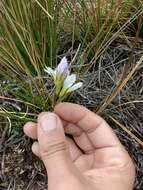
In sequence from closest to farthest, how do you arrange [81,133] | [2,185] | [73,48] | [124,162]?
1. [124,162]
2. [81,133]
3. [2,185]
4. [73,48]

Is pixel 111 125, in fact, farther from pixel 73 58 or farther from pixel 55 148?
pixel 55 148

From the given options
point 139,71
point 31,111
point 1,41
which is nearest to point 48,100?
point 31,111

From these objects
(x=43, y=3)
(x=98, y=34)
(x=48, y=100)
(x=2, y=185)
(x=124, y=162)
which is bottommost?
(x=2, y=185)

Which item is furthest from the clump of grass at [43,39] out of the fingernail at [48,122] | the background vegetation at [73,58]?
the fingernail at [48,122]

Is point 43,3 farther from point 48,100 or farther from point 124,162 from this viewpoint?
point 124,162

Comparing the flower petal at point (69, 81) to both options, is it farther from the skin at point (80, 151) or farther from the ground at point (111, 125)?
the ground at point (111, 125)

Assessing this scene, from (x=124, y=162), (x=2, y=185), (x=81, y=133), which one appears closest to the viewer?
(x=124, y=162)

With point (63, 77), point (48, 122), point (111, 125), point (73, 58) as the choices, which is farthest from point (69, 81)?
point (111, 125)
